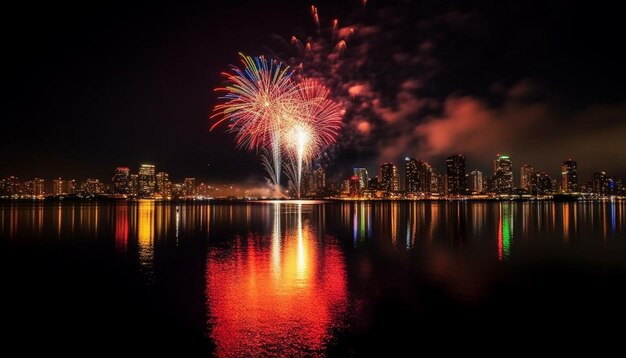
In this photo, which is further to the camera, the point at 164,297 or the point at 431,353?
the point at 164,297

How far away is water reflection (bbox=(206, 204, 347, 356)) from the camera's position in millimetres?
11066

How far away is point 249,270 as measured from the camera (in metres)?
20.6

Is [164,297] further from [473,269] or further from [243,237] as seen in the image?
[243,237]

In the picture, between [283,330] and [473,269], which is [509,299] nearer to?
[473,269]

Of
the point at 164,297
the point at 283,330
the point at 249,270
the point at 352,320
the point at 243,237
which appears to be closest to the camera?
the point at 283,330

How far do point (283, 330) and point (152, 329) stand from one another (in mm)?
3726

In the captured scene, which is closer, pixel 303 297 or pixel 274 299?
pixel 274 299

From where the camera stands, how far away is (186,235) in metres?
38.2

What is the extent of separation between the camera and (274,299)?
15141 millimetres

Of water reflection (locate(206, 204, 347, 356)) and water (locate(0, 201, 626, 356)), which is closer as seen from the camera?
water reflection (locate(206, 204, 347, 356))

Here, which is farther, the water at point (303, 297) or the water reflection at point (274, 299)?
the water at point (303, 297)

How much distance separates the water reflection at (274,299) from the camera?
436 inches

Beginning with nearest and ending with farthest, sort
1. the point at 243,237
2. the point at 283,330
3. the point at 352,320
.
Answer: the point at 283,330 < the point at 352,320 < the point at 243,237

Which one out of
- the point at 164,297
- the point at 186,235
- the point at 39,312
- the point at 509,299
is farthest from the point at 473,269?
the point at 186,235
